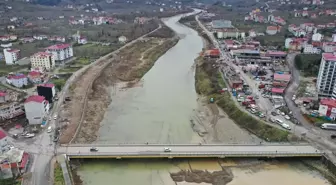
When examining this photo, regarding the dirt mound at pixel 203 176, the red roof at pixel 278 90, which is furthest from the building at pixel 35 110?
the red roof at pixel 278 90

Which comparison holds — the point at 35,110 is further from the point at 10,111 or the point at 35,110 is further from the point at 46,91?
the point at 46,91

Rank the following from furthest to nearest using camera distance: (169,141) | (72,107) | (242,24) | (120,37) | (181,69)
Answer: (242,24), (120,37), (181,69), (72,107), (169,141)

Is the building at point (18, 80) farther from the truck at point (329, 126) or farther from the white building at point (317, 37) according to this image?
the white building at point (317, 37)

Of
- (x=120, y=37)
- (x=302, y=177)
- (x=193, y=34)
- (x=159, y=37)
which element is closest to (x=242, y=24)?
(x=193, y=34)

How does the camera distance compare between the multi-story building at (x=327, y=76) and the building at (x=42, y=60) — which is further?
the building at (x=42, y=60)

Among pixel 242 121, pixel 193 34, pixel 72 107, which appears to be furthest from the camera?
pixel 193 34

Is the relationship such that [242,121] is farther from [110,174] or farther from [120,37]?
[120,37]

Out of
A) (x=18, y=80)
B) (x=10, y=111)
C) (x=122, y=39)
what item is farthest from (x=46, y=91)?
(x=122, y=39)
